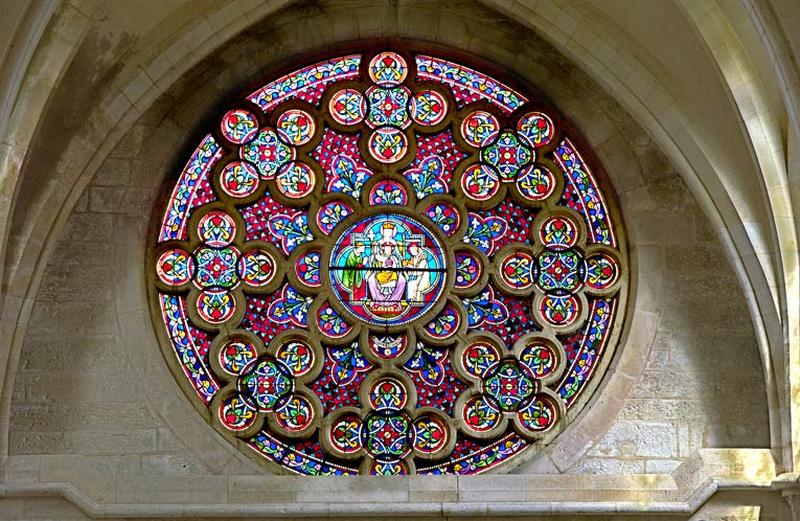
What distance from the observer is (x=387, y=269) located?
12.9 m

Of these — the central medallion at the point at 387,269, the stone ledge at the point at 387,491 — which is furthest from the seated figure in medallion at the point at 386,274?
the stone ledge at the point at 387,491

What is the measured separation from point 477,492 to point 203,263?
249cm

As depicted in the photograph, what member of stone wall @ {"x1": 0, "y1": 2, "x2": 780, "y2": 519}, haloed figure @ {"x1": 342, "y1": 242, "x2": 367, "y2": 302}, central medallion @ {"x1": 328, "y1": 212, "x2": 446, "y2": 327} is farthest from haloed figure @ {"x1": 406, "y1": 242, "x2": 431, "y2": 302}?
stone wall @ {"x1": 0, "y1": 2, "x2": 780, "y2": 519}

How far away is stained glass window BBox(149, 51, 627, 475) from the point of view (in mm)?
12453

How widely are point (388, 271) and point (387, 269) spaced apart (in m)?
0.02

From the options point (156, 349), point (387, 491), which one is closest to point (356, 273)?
point (156, 349)

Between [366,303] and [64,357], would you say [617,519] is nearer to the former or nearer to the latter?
[366,303]

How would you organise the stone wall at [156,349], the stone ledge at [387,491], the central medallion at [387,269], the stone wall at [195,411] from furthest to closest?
the central medallion at [387,269] → the stone wall at [156,349] → the stone wall at [195,411] → the stone ledge at [387,491]

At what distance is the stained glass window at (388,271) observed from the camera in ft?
40.9

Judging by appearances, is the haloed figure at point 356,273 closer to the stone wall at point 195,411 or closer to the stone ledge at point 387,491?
the stone wall at point 195,411

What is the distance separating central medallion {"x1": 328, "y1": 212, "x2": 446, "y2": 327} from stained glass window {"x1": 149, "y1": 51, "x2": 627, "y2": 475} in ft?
0.05

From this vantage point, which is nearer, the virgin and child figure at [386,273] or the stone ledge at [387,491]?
the stone ledge at [387,491]

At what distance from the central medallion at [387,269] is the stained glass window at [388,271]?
0.01 meters

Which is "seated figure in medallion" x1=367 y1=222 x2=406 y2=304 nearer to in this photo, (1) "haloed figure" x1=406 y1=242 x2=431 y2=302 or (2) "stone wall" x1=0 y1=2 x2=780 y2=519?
(1) "haloed figure" x1=406 y1=242 x2=431 y2=302
